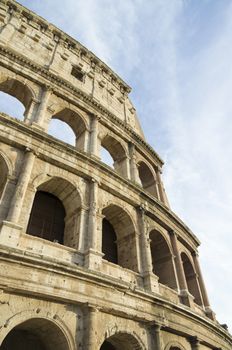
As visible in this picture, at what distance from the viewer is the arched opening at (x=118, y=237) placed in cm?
1041

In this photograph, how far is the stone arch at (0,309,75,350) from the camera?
21.1 ft

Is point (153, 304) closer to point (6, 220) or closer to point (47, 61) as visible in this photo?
point (6, 220)

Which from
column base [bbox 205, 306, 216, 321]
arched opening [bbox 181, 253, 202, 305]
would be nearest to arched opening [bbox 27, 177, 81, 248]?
arched opening [bbox 181, 253, 202, 305]

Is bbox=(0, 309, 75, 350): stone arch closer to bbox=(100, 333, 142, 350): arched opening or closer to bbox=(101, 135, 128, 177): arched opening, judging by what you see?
bbox=(100, 333, 142, 350): arched opening

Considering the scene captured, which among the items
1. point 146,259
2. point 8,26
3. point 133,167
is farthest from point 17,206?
point 8,26

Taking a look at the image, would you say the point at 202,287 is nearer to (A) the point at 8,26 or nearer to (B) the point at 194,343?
(B) the point at 194,343

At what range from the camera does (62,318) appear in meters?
6.88

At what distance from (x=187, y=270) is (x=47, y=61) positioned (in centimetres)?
1239

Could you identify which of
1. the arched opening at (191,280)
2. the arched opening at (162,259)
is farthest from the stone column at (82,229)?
the arched opening at (191,280)

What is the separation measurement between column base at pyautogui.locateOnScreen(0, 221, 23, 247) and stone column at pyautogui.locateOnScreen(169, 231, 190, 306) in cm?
676

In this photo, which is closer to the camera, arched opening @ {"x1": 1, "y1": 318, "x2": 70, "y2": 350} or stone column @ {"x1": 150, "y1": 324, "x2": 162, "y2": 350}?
arched opening @ {"x1": 1, "y1": 318, "x2": 70, "y2": 350}

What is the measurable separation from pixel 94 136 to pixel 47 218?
446 centimetres

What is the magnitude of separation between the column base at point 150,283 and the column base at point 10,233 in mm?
4529

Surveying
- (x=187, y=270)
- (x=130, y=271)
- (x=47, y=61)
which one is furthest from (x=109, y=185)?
(x=47, y=61)
